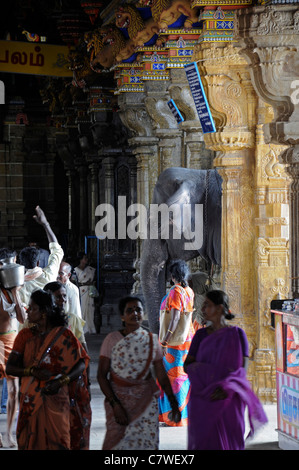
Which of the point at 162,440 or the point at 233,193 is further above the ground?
the point at 233,193

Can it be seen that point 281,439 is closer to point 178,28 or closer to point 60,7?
point 178,28

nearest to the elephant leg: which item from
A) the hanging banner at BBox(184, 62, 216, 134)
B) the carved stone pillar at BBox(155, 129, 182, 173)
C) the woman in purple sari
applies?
the hanging banner at BBox(184, 62, 216, 134)

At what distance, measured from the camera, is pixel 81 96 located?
63.4 feet

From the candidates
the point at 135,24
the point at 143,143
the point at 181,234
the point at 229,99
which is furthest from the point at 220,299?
the point at 143,143

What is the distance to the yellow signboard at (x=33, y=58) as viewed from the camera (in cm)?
1587

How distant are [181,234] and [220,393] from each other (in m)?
4.80

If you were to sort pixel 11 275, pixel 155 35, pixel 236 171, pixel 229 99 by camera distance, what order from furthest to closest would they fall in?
pixel 155 35 → pixel 236 171 → pixel 229 99 → pixel 11 275

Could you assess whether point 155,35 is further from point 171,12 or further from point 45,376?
point 45,376

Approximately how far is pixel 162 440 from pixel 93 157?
11740mm

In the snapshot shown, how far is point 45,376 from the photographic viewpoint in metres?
6.59

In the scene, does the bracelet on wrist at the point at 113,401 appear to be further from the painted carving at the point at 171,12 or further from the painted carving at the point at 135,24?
the painted carving at the point at 135,24

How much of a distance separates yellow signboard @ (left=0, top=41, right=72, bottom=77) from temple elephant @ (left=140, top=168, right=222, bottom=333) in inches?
202

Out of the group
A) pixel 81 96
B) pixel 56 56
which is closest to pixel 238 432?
pixel 56 56

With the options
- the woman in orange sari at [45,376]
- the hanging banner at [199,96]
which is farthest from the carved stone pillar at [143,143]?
the woman in orange sari at [45,376]
